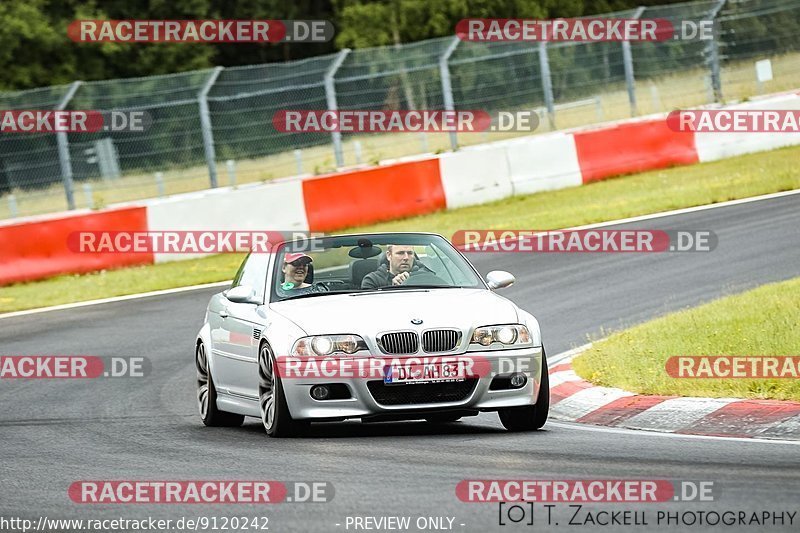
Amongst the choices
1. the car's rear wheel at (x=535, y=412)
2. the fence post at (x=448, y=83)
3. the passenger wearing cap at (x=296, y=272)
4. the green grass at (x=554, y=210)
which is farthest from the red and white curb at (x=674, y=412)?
the fence post at (x=448, y=83)

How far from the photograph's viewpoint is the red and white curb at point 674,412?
8.42 m

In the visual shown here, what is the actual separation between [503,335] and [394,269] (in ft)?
4.27

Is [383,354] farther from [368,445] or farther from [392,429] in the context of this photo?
[392,429]

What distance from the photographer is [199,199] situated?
2128 centimetres

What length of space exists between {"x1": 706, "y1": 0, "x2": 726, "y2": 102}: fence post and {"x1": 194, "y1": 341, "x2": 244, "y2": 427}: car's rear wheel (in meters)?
16.9

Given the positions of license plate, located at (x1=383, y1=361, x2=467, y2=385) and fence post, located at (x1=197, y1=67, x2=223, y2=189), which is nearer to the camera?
license plate, located at (x1=383, y1=361, x2=467, y2=385)

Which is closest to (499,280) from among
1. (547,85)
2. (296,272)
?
(296,272)

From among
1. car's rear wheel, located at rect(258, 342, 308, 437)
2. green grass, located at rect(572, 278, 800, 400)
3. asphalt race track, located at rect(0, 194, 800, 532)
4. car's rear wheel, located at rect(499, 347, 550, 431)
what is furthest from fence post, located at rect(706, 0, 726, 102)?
car's rear wheel, located at rect(258, 342, 308, 437)

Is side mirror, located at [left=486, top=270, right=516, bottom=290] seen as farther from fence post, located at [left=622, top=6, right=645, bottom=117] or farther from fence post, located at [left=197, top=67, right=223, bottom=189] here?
fence post, located at [left=622, top=6, right=645, bottom=117]

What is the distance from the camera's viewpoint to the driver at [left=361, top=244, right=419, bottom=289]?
9.95 metres

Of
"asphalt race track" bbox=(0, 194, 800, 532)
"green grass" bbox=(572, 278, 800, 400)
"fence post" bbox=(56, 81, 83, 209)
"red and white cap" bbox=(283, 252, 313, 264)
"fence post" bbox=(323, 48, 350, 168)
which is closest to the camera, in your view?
"asphalt race track" bbox=(0, 194, 800, 532)

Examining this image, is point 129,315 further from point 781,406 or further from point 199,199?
point 781,406

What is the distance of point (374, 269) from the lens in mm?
10023

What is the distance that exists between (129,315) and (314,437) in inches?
329
